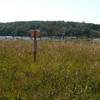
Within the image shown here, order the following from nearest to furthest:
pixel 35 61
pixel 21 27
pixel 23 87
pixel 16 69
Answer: pixel 23 87
pixel 16 69
pixel 35 61
pixel 21 27

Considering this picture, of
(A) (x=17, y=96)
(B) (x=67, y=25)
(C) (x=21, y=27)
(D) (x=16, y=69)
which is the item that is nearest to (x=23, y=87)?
(A) (x=17, y=96)

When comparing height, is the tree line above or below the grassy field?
below

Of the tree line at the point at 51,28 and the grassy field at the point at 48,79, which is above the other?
the grassy field at the point at 48,79

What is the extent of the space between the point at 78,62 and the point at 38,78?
358cm

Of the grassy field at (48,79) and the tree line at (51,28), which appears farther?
the tree line at (51,28)

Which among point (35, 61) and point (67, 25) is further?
point (67, 25)

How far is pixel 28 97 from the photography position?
899cm

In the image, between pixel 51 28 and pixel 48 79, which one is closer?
pixel 48 79

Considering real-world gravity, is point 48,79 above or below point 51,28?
above

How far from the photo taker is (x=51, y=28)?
3664 inches

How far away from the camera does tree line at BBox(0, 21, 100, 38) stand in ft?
298

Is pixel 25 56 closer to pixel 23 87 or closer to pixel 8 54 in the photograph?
pixel 8 54

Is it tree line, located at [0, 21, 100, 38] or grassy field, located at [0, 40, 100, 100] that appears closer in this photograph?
grassy field, located at [0, 40, 100, 100]

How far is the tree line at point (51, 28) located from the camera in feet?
298
